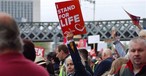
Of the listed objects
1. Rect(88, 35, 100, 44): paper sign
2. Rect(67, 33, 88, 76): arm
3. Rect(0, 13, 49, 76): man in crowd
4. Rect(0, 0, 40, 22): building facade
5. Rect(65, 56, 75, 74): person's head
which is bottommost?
Rect(0, 0, 40, 22): building facade

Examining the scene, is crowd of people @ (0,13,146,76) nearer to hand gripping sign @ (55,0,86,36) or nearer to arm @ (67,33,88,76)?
arm @ (67,33,88,76)

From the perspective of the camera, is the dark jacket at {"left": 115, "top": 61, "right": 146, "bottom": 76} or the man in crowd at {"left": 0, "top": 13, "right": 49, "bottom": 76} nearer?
the man in crowd at {"left": 0, "top": 13, "right": 49, "bottom": 76}

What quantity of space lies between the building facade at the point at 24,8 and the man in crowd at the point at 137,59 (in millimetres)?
103996

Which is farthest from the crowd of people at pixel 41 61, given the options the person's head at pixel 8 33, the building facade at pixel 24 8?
the building facade at pixel 24 8

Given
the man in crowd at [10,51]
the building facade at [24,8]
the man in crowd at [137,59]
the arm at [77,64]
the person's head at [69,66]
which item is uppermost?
the man in crowd at [10,51]

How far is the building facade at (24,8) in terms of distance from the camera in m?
111

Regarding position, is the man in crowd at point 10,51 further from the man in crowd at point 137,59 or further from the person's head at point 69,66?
the person's head at point 69,66

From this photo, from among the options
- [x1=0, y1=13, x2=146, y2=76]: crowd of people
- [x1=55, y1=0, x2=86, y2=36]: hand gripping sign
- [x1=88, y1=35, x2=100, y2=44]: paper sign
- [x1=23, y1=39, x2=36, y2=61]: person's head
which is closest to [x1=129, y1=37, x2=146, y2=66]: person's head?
[x1=0, y1=13, x2=146, y2=76]: crowd of people

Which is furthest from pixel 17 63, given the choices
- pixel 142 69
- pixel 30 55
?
pixel 142 69

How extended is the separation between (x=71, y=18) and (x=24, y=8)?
4368 inches

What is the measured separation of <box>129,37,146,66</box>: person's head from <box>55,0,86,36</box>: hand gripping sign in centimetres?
282

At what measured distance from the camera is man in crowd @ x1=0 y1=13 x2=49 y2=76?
124 inches

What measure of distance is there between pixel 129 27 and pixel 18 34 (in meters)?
60.1

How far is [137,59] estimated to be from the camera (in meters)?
5.43
